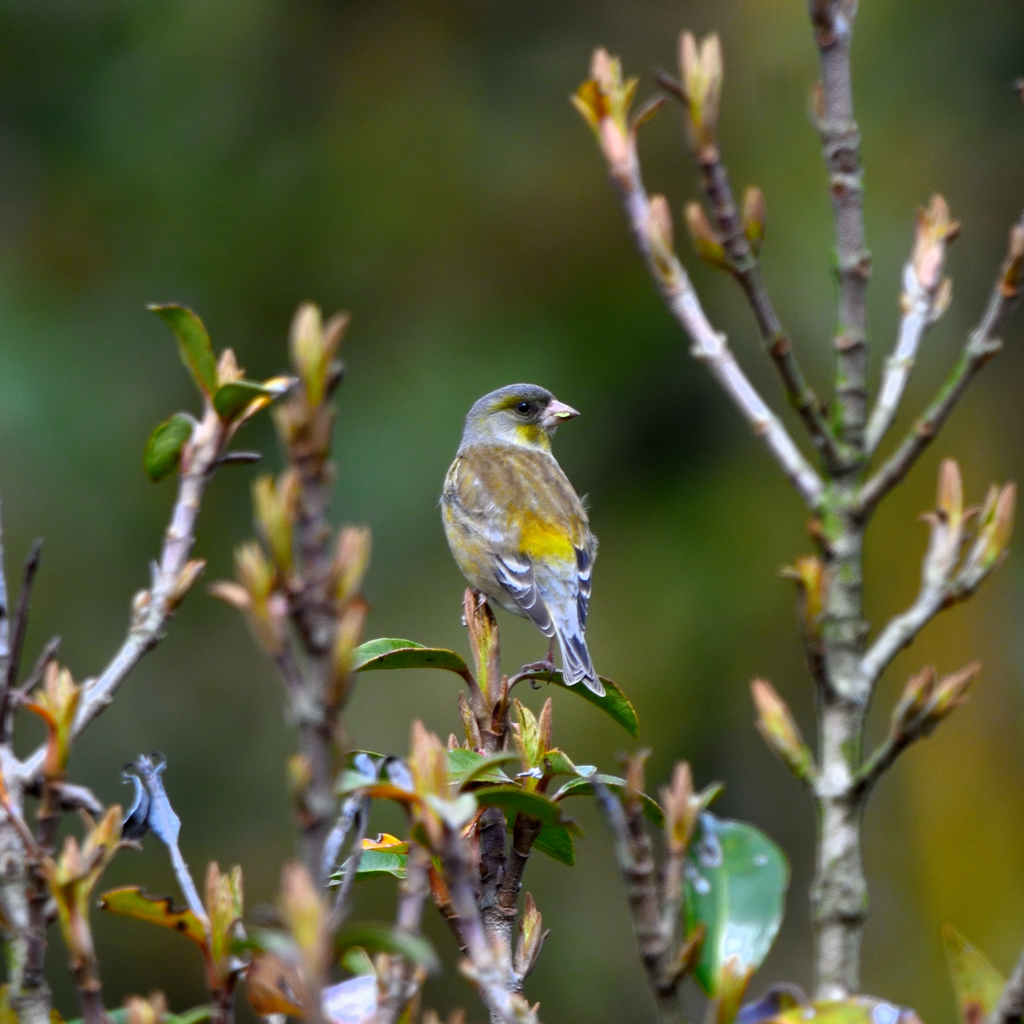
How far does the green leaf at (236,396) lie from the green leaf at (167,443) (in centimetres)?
8

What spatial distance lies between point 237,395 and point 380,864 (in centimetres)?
81

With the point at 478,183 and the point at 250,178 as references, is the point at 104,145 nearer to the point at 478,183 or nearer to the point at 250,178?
the point at 250,178

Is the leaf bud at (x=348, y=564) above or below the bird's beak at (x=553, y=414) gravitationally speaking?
below

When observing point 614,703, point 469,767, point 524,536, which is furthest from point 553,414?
point 469,767

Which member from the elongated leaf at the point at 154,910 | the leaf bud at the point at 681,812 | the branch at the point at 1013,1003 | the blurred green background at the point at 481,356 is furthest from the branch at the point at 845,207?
the blurred green background at the point at 481,356

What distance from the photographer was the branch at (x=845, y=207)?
1.46 m

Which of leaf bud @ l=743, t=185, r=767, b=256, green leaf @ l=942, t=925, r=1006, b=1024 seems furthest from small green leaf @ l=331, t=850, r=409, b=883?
leaf bud @ l=743, t=185, r=767, b=256

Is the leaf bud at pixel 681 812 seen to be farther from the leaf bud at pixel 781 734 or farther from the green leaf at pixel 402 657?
the green leaf at pixel 402 657

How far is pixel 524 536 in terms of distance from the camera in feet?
17.0

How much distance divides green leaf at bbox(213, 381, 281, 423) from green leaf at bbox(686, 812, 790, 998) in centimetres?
87

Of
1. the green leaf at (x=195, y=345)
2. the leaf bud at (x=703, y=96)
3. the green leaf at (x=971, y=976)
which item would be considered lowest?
the green leaf at (x=971, y=976)

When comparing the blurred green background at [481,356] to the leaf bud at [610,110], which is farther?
the blurred green background at [481,356]

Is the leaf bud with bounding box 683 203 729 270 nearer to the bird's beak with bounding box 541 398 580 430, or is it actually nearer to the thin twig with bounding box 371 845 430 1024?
the thin twig with bounding box 371 845 430 1024

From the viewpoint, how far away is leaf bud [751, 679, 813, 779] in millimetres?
1460
